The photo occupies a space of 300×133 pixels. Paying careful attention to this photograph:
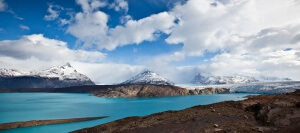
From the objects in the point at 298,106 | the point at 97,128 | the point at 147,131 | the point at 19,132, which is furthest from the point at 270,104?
the point at 19,132

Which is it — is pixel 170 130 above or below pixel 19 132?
above

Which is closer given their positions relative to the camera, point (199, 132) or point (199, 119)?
point (199, 132)

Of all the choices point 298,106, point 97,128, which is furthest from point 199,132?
point 97,128

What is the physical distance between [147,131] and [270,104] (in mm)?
13581

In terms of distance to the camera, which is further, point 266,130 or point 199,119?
point 199,119

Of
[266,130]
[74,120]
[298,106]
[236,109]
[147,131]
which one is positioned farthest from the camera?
[74,120]

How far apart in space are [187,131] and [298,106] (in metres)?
13.0

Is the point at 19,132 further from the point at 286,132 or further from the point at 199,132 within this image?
the point at 286,132

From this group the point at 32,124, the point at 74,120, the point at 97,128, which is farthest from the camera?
the point at 74,120

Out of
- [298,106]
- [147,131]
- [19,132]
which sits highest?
[298,106]

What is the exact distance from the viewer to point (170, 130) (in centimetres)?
2419

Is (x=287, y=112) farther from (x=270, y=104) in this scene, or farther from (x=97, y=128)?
(x=97, y=128)

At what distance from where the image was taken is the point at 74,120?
71938 millimetres

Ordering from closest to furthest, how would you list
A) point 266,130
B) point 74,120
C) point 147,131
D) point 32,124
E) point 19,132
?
point 266,130 → point 147,131 → point 19,132 → point 32,124 → point 74,120
